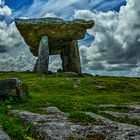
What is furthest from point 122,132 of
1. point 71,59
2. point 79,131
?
point 71,59

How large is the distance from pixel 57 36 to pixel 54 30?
5.71 ft

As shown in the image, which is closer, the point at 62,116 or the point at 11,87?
the point at 62,116

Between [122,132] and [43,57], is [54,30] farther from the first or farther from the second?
[122,132]

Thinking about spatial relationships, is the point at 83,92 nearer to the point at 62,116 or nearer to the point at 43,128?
the point at 62,116

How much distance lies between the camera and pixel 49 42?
6869cm

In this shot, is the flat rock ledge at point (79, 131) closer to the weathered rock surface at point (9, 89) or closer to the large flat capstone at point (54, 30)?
the weathered rock surface at point (9, 89)

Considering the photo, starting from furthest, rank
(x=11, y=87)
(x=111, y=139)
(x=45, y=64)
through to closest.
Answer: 1. (x=45, y=64)
2. (x=11, y=87)
3. (x=111, y=139)

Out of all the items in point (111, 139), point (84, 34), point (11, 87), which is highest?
point (84, 34)

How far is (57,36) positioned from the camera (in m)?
67.0

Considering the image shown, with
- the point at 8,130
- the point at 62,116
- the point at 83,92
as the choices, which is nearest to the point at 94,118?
the point at 62,116

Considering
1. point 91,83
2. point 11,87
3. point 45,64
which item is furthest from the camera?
point 45,64

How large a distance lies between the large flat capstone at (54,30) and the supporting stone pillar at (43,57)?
4.02 feet

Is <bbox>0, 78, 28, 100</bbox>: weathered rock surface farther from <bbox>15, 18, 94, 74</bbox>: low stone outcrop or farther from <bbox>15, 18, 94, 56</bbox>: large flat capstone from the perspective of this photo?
<bbox>15, 18, 94, 56</bbox>: large flat capstone

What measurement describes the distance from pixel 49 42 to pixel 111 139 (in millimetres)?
57397
